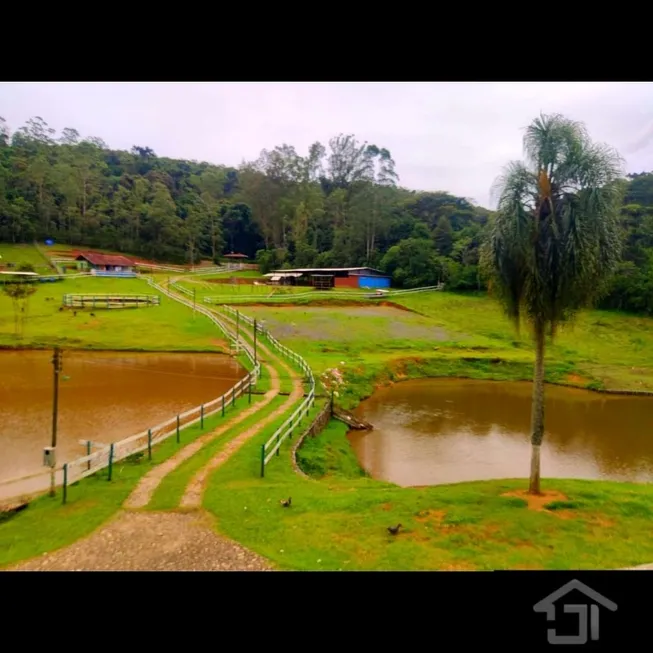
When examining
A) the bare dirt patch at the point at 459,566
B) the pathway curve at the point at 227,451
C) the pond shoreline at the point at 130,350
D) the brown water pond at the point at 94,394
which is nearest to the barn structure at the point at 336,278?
the pond shoreline at the point at 130,350

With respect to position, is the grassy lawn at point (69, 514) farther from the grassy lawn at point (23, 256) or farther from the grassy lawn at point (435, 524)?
the grassy lawn at point (23, 256)

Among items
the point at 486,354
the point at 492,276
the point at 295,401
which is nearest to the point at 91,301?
the point at 295,401

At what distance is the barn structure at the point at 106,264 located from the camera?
57269mm

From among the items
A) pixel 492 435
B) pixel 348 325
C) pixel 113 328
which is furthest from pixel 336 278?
pixel 492 435

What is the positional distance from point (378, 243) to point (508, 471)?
56526 mm

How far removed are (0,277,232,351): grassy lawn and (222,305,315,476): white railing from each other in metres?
2.97

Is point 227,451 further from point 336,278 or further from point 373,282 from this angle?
point 373,282

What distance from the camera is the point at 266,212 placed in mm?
81375

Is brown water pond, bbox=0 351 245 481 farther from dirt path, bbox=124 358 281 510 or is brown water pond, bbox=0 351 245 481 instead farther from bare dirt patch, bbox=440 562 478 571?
bare dirt patch, bbox=440 562 478 571

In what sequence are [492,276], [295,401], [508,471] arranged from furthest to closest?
[295,401]
[508,471]
[492,276]
